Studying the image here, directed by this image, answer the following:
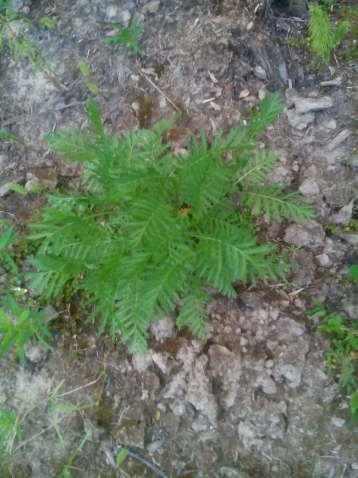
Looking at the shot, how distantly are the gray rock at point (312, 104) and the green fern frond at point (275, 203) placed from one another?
0.43 m

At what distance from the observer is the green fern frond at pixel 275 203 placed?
6.72 feet

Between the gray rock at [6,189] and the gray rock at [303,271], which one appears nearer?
the gray rock at [303,271]

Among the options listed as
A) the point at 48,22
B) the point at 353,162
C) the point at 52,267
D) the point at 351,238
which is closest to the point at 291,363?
the point at 351,238

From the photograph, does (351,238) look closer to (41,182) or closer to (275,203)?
(275,203)

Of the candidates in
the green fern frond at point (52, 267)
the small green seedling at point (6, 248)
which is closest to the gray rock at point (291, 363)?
the green fern frond at point (52, 267)

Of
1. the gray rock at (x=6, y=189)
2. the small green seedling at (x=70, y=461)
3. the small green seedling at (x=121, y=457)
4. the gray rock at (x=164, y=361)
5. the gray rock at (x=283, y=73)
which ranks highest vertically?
the gray rock at (x=6, y=189)

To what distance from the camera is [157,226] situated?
1853mm

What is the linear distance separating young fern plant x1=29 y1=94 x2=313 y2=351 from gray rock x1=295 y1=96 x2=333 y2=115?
35cm

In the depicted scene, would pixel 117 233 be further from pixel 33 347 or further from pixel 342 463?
pixel 342 463

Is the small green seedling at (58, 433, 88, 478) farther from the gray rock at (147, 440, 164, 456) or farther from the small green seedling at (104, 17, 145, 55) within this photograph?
the small green seedling at (104, 17, 145, 55)

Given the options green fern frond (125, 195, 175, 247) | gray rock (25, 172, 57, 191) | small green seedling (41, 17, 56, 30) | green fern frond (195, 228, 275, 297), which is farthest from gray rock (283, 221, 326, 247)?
small green seedling (41, 17, 56, 30)

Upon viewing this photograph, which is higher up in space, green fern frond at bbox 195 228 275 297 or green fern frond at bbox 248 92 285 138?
green fern frond at bbox 248 92 285 138

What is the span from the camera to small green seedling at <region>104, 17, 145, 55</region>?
7.55 ft

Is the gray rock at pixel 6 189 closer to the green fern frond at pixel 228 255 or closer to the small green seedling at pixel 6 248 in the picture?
the small green seedling at pixel 6 248
